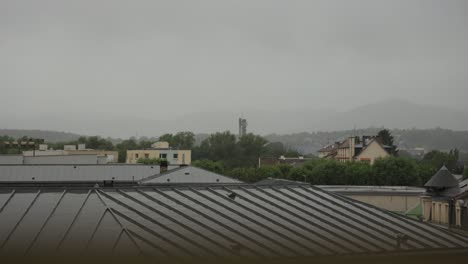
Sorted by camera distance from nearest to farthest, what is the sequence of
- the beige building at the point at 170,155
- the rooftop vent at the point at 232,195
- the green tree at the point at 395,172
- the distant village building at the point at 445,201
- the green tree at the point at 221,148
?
the rooftop vent at the point at 232,195 < the distant village building at the point at 445,201 < the green tree at the point at 395,172 < the beige building at the point at 170,155 < the green tree at the point at 221,148

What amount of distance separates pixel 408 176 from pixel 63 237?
77.2ft

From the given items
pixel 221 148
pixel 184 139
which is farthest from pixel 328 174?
pixel 184 139

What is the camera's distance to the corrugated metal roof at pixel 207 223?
3.04m

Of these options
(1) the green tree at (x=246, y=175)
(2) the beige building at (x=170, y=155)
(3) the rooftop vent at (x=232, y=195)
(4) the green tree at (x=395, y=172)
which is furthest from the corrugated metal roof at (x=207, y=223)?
(2) the beige building at (x=170, y=155)

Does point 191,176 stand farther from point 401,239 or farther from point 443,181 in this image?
point 401,239

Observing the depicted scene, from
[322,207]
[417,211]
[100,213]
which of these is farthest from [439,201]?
[100,213]

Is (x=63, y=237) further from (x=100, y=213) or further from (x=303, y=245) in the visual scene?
(x=303, y=245)

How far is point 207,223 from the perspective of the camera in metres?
3.75

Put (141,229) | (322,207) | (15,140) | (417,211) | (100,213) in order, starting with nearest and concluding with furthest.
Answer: (141,229)
(100,213)
(322,207)
(417,211)
(15,140)

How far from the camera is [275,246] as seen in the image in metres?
3.08

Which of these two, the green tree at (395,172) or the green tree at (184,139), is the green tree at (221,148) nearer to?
the green tree at (184,139)

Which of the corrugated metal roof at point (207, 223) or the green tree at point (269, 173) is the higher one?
the corrugated metal roof at point (207, 223)

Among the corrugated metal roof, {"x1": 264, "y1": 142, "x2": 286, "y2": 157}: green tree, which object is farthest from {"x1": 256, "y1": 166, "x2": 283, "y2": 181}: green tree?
the corrugated metal roof

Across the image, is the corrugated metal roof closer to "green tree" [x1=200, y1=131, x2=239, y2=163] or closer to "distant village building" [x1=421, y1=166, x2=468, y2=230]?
"distant village building" [x1=421, y1=166, x2=468, y2=230]
